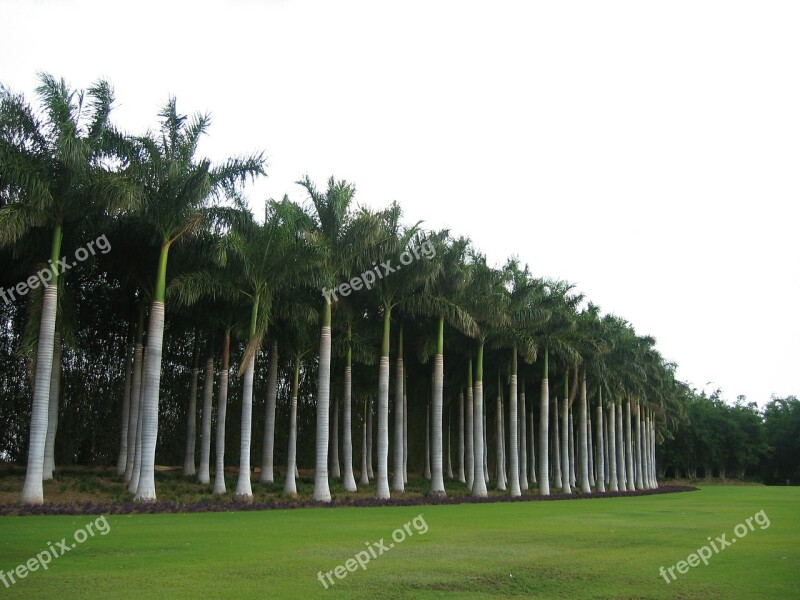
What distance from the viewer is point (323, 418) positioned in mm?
30953

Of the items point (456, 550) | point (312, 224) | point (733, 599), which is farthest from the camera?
point (312, 224)

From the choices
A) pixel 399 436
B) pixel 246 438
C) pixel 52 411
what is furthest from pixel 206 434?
pixel 399 436

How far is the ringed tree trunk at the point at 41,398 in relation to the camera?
2292 centimetres

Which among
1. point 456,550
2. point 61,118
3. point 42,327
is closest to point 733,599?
point 456,550

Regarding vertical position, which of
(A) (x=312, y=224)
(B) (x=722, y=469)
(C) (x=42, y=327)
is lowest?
(B) (x=722, y=469)

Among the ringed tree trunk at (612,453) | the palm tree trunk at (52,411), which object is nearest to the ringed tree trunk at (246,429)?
the palm tree trunk at (52,411)

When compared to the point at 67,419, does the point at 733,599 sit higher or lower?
lower

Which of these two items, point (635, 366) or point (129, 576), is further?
point (635, 366)

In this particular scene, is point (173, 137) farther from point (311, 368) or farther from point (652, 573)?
point (311, 368)

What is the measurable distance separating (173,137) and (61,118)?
3927mm

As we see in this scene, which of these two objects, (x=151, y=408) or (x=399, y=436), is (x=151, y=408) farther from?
(x=399, y=436)

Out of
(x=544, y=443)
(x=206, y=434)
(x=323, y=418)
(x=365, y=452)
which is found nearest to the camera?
(x=323, y=418)

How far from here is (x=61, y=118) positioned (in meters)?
24.4

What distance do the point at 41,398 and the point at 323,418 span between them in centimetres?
1110
